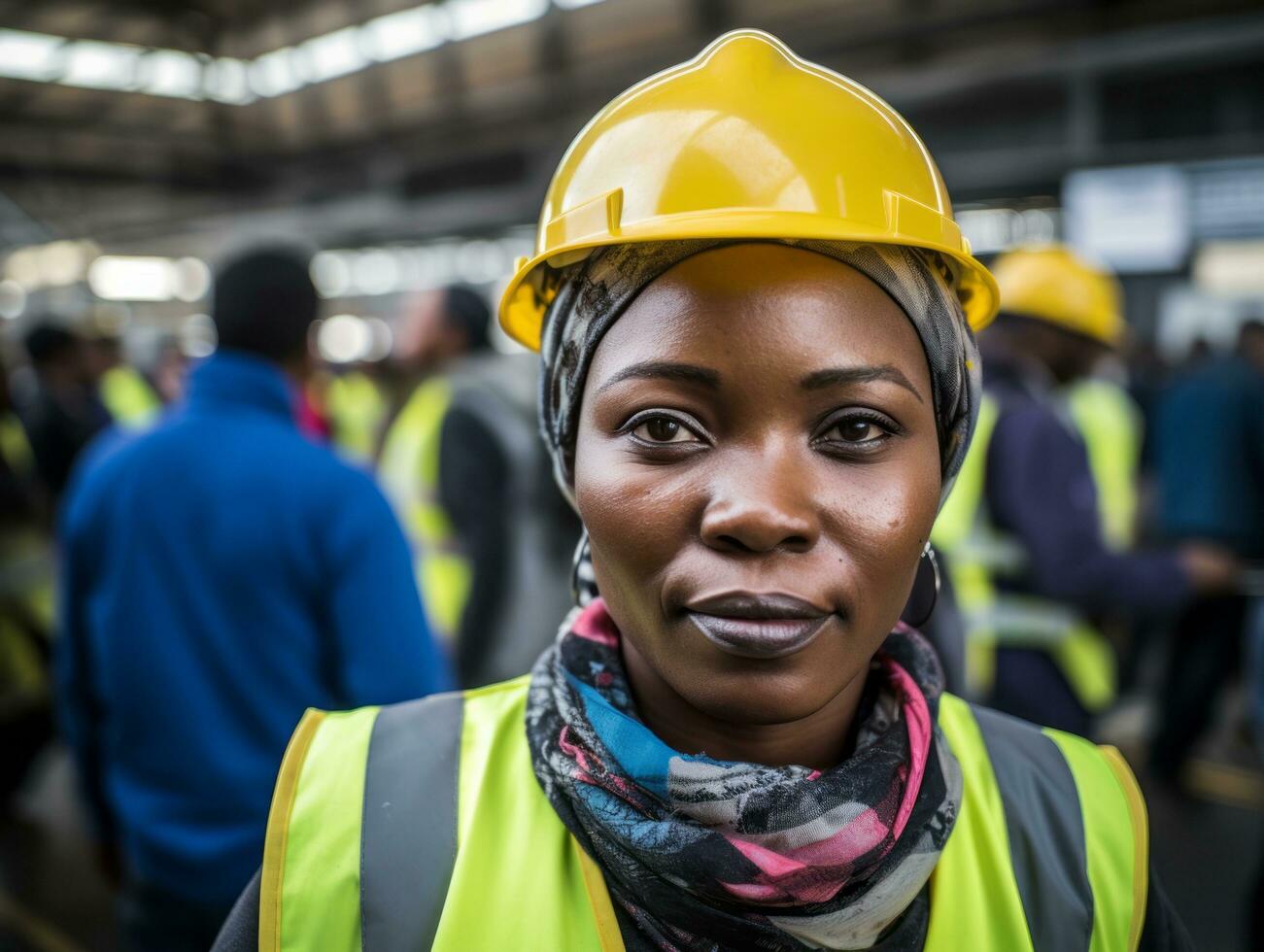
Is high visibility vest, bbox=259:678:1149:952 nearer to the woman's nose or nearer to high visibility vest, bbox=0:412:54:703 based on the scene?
the woman's nose

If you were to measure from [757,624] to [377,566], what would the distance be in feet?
4.35

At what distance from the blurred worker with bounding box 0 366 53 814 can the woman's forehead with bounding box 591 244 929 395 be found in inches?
160

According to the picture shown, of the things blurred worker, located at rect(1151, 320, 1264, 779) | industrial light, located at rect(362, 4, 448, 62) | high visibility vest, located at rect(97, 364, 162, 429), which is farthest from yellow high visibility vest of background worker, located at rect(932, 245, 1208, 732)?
industrial light, located at rect(362, 4, 448, 62)

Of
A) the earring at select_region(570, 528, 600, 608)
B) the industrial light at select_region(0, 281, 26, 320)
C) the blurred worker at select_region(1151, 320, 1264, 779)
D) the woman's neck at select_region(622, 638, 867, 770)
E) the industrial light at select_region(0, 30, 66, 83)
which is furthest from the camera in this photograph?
the industrial light at select_region(0, 281, 26, 320)

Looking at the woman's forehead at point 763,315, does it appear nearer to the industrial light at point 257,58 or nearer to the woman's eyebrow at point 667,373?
the woman's eyebrow at point 667,373

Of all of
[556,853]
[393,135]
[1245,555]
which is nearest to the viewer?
[556,853]

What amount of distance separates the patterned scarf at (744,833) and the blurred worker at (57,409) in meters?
5.53

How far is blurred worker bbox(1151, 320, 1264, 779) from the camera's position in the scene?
4695mm

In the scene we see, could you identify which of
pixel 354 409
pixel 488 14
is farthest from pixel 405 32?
pixel 354 409

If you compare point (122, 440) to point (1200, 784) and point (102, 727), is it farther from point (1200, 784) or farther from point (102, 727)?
point (1200, 784)

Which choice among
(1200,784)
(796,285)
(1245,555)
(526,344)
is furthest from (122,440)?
(1245,555)

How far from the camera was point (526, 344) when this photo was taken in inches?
54.9

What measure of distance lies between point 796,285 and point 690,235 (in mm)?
116

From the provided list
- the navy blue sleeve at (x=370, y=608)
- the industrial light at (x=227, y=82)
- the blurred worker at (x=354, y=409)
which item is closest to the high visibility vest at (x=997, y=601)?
the navy blue sleeve at (x=370, y=608)
